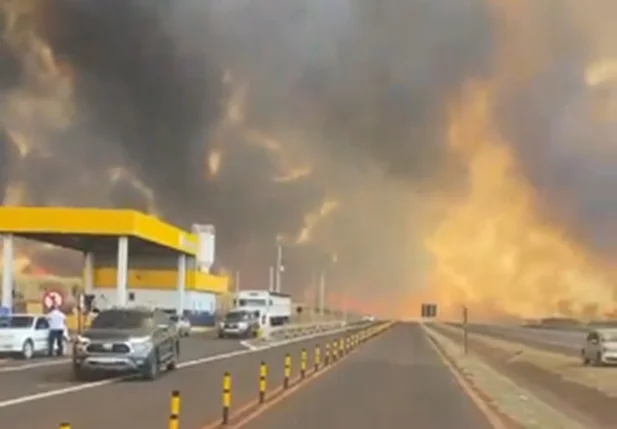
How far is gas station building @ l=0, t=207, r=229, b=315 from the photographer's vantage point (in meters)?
73.4

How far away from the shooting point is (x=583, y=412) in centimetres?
2798

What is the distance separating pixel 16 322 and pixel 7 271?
97.0 ft

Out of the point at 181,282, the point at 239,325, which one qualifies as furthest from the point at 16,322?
the point at 181,282

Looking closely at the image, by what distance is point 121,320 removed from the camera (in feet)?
107

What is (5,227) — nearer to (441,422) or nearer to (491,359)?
(491,359)

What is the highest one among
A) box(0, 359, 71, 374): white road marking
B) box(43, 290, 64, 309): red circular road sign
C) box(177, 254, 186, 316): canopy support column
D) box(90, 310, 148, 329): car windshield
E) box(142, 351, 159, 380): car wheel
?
box(177, 254, 186, 316): canopy support column

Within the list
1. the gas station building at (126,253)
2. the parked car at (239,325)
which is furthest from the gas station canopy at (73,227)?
the parked car at (239,325)

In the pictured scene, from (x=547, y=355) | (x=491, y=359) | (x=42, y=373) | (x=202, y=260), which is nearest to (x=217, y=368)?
(x=42, y=373)

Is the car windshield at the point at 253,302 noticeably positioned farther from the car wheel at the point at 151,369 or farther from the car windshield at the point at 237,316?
the car wheel at the point at 151,369

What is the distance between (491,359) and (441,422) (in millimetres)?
37188

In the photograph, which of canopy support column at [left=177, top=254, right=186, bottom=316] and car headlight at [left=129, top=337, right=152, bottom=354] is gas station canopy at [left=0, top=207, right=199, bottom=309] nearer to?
canopy support column at [left=177, top=254, right=186, bottom=316]

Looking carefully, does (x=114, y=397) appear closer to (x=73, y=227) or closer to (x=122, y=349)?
(x=122, y=349)

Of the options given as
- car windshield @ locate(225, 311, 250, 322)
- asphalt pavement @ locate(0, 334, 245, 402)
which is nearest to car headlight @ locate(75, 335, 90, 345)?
asphalt pavement @ locate(0, 334, 245, 402)

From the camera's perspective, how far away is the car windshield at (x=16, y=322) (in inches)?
1662
